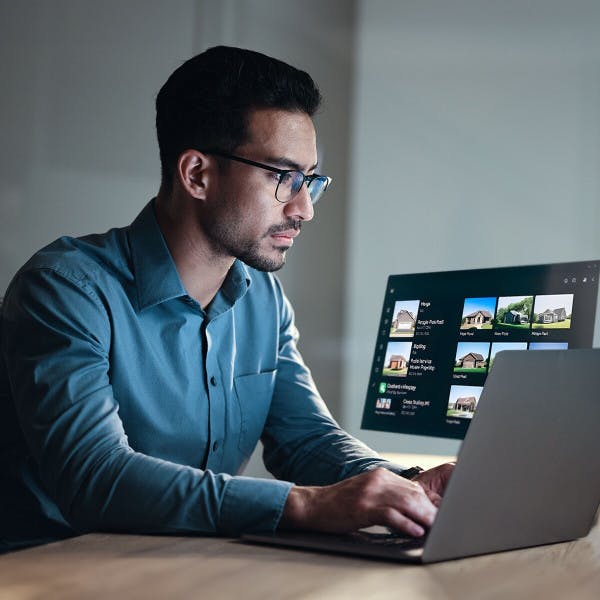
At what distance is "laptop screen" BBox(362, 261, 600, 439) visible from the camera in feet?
4.82

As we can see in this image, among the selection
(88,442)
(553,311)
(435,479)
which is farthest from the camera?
(553,311)

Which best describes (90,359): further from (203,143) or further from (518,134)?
(518,134)

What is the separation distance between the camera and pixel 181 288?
1.44m

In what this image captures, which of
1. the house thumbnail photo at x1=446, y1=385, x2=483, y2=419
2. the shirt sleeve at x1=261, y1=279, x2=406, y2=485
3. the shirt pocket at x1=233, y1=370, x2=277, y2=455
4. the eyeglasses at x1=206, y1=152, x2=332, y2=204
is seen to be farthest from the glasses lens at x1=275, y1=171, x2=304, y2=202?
the house thumbnail photo at x1=446, y1=385, x2=483, y2=419

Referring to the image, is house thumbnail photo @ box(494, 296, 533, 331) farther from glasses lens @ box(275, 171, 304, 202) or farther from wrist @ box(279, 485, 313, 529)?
wrist @ box(279, 485, 313, 529)

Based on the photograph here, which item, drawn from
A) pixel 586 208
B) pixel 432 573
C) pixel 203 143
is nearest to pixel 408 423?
pixel 203 143

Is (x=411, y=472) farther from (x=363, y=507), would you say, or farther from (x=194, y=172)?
(x=194, y=172)

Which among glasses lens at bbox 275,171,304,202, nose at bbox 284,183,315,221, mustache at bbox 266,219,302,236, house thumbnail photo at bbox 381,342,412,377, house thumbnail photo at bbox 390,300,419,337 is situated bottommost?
house thumbnail photo at bbox 381,342,412,377

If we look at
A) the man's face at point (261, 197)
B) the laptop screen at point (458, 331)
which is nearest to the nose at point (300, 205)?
the man's face at point (261, 197)

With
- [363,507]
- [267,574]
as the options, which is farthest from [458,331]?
[267,574]

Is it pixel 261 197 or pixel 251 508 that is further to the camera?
pixel 261 197

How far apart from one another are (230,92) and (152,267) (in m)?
0.39

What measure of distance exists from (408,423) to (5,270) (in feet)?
4.01

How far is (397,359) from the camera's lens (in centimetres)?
169
